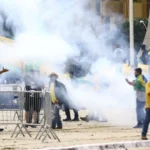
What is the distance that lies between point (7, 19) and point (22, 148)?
7.66 metres

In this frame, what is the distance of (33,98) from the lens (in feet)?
60.7

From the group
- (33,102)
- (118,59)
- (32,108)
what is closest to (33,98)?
(33,102)

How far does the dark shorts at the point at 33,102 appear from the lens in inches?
724

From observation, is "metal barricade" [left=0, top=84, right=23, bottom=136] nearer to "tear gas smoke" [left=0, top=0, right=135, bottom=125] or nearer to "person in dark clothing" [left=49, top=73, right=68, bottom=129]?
"person in dark clothing" [left=49, top=73, right=68, bottom=129]

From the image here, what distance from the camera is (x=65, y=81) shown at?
78.6ft

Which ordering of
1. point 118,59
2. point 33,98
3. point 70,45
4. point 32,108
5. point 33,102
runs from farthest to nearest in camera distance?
point 118,59, point 70,45, point 32,108, point 33,102, point 33,98

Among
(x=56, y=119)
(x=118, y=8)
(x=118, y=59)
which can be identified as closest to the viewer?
(x=56, y=119)

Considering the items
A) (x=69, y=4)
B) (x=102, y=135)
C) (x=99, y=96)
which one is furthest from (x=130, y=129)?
(x=69, y=4)

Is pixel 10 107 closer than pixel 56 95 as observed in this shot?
Yes

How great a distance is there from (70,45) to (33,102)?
4.42 m

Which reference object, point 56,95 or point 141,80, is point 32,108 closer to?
point 56,95

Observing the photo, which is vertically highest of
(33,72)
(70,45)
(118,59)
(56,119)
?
(70,45)

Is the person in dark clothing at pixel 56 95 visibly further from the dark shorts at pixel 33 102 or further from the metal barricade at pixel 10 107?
the metal barricade at pixel 10 107

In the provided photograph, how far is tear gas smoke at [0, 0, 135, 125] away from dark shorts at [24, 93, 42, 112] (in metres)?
2.41
